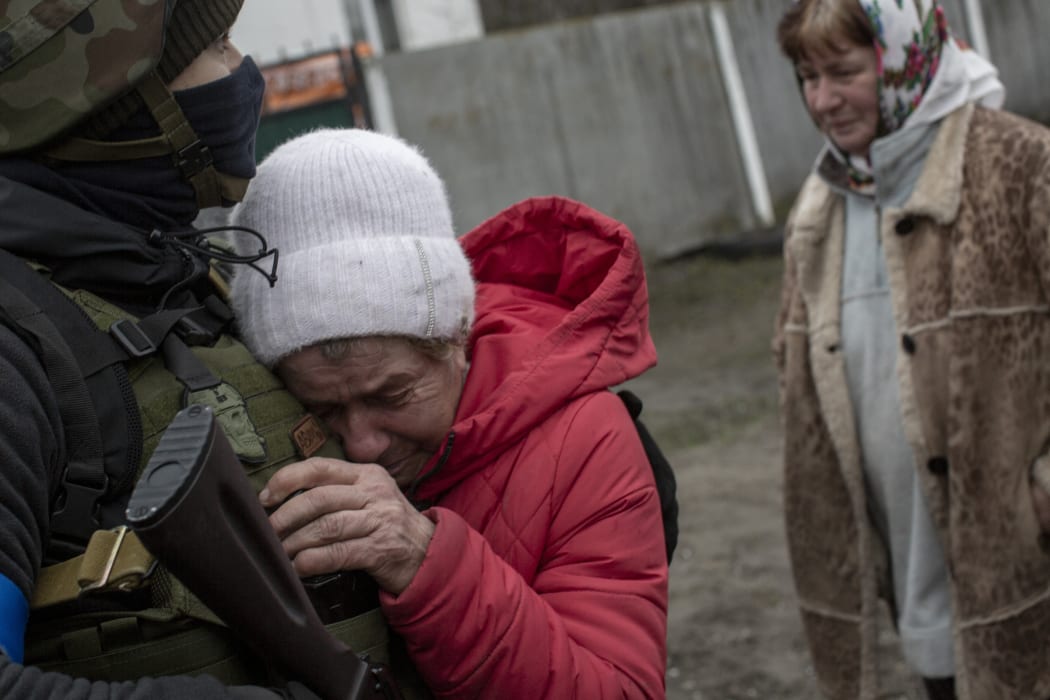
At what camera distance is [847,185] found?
337 centimetres

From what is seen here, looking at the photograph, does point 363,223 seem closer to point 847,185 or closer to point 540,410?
point 540,410

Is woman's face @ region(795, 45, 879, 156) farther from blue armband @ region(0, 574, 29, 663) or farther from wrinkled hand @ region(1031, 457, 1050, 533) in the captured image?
blue armband @ region(0, 574, 29, 663)

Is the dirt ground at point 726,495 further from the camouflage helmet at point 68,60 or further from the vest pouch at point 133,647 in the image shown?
the camouflage helmet at point 68,60

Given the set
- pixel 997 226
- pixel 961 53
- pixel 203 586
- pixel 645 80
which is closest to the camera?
pixel 203 586

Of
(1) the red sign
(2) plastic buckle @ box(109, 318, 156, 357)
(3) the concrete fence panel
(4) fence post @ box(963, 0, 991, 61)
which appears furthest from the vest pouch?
(4) fence post @ box(963, 0, 991, 61)

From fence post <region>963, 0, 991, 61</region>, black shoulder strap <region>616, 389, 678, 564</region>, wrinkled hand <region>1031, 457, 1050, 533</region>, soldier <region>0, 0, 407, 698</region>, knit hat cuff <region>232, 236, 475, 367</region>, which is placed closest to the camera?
soldier <region>0, 0, 407, 698</region>

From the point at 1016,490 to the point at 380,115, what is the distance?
860 centimetres

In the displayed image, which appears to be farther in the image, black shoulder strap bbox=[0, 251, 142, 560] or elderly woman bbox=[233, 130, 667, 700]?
elderly woman bbox=[233, 130, 667, 700]

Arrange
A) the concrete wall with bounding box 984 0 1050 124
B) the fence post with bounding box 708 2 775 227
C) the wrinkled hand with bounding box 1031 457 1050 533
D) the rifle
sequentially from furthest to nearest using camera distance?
the concrete wall with bounding box 984 0 1050 124, the fence post with bounding box 708 2 775 227, the wrinkled hand with bounding box 1031 457 1050 533, the rifle

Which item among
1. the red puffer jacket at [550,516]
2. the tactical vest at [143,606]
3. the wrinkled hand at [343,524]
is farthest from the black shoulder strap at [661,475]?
the tactical vest at [143,606]

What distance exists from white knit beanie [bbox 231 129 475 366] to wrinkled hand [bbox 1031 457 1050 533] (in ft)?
5.95

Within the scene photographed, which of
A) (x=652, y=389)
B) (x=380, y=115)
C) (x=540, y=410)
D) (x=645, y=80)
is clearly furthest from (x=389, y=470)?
(x=645, y=80)

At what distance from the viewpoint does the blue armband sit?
112 cm

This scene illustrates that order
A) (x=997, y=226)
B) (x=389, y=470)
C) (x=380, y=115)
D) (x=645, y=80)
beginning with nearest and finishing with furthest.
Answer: (x=389, y=470), (x=997, y=226), (x=380, y=115), (x=645, y=80)
